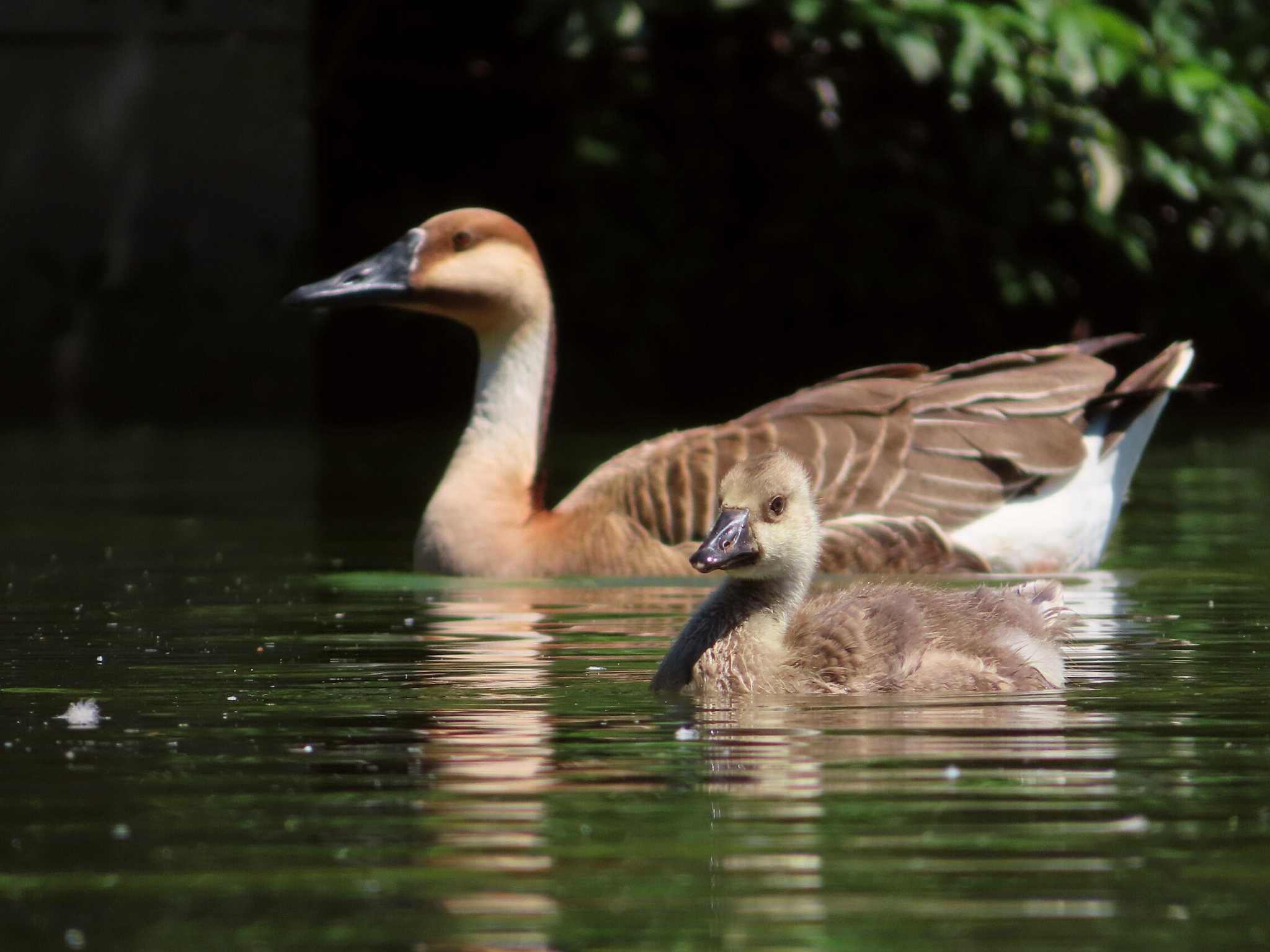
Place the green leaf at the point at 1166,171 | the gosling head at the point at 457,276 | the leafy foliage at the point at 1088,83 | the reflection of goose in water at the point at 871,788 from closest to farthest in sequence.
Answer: the reflection of goose in water at the point at 871,788 → the gosling head at the point at 457,276 → the leafy foliage at the point at 1088,83 → the green leaf at the point at 1166,171

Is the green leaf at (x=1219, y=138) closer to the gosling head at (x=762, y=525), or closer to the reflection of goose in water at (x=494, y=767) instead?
the reflection of goose in water at (x=494, y=767)

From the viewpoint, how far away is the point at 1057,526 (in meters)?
10.2

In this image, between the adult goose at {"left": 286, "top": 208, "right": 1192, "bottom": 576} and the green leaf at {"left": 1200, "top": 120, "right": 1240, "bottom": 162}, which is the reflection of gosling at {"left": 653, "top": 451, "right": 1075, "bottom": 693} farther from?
the green leaf at {"left": 1200, "top": 120, "right": 1240, "bottom": 162}

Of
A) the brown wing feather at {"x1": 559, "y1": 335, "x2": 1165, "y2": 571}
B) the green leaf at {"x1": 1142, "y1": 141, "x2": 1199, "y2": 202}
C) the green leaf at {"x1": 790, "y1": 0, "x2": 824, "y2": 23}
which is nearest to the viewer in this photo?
the brown wing feather at {"x1": 559, "y1": 335, "x2": 1165, "y2": 571}

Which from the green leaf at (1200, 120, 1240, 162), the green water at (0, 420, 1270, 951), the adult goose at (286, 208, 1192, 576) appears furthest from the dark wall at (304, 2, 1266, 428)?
the green water at (0, 420, 1270, 951)

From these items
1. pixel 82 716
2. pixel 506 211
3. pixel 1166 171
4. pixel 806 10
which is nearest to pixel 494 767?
pixel 82 716

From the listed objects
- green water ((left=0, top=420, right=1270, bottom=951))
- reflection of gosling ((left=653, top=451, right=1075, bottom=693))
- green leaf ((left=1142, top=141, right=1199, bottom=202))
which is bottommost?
green water ((left=0, top=420, right=1270, bottom=951))

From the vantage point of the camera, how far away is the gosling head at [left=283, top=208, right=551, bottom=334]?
10.7 metres

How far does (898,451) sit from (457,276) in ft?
6.38

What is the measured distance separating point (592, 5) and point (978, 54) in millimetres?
2246

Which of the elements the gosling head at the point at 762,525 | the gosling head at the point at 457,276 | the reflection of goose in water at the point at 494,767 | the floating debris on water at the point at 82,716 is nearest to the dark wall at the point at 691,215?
the gosling head at the point at 457,276

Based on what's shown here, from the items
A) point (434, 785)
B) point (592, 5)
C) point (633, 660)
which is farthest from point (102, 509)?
point (434, 785)

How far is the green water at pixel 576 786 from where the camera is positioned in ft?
13.5

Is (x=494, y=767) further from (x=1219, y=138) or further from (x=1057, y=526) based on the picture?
(x=1219, y=138)
